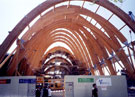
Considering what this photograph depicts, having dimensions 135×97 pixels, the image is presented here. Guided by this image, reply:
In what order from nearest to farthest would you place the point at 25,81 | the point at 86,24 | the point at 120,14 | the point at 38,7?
the point at 25,81 → the point at 38,7 → the point at 120,14 → the point at 86,24

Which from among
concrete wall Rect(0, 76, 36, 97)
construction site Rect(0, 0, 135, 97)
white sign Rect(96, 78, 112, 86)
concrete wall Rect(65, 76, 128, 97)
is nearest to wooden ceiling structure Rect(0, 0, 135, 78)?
construction site Rect(0, 0, 135, 97)

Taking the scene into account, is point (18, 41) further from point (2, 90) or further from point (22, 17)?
point (2, 90)

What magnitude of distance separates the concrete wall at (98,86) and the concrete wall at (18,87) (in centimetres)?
368

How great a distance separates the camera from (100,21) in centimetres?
2359

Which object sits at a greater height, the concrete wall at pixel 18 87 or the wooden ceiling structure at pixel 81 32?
the wooden ceiling structure at pixel 81 32

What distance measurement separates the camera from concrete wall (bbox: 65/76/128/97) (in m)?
14.9

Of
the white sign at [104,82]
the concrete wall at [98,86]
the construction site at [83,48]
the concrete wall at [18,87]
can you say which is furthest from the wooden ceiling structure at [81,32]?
the white sign at [104,82]

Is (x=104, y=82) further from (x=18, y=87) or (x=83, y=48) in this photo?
(x=83, y=48)

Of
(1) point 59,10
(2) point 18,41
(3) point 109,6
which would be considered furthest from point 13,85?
(3) point 109,6

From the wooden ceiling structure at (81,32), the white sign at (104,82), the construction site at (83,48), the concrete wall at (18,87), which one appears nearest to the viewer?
the concrete wall at (18,87)

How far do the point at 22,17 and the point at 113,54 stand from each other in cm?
1625

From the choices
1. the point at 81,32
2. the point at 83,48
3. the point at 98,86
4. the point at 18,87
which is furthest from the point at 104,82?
the point at 83,48

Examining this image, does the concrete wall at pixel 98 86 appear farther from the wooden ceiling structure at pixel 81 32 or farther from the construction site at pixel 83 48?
the wooden ceiling structure at pixel 81 32

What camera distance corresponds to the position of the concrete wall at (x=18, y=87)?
14.9 metres
